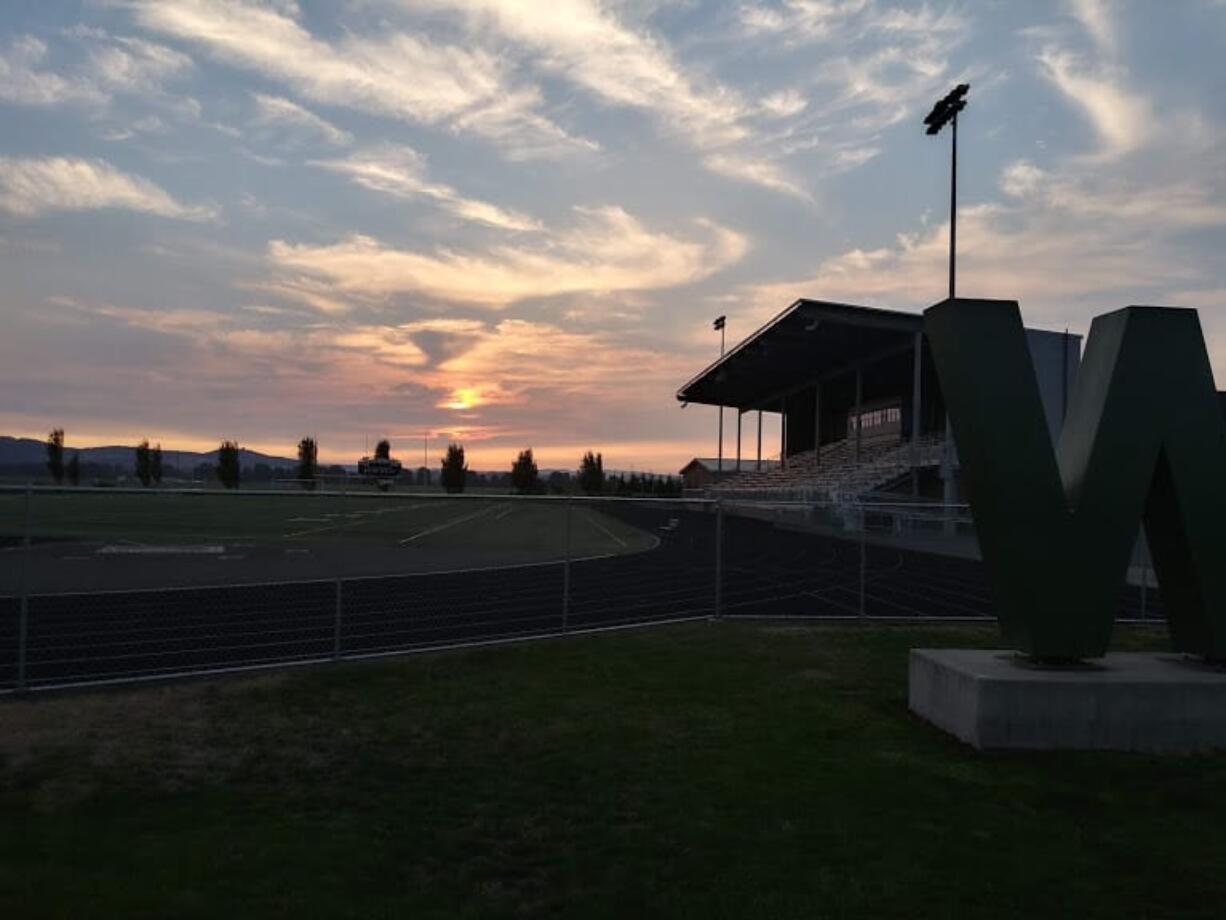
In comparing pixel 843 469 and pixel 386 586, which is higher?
pixel 843 469

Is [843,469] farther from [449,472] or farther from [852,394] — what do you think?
[449,472]

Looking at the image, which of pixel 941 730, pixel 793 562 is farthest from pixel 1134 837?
pixel 793 562

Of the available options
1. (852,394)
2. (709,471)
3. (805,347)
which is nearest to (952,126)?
(805,347)

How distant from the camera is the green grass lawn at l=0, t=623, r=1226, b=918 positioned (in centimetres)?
449

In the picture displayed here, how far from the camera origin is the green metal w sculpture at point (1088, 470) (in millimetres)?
8094

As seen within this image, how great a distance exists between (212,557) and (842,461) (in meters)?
46.1

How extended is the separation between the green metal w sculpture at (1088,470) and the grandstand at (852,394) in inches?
976

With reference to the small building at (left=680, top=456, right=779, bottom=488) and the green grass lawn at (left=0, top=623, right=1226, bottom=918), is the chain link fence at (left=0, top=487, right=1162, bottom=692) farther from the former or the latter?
the small building at (left=680, top=456, right=779, bottom=488)

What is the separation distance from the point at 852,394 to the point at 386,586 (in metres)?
57.1

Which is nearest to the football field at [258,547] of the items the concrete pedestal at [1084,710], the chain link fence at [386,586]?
the chain link fence at [386,586]

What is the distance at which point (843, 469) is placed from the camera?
57.8 metres

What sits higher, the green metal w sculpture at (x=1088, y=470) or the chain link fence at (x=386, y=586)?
the green metal w sculpture at (x=1088, y=470)

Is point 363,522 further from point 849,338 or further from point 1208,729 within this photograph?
point 1208,729

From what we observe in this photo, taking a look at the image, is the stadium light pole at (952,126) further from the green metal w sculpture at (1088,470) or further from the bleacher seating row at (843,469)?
the green metal w sculpture at (1088,470)
